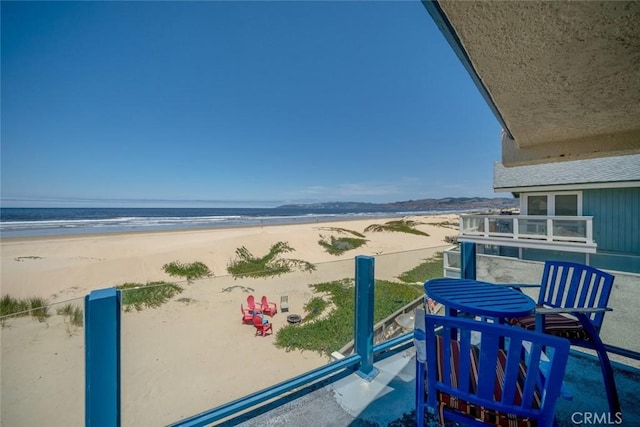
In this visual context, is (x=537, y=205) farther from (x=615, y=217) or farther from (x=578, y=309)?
(x=578, y=309)

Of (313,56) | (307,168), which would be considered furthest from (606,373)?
(307,168)

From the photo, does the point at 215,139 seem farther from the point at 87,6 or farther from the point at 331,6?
the point at 331,6

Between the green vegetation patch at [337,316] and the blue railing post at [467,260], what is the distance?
691 millimetres

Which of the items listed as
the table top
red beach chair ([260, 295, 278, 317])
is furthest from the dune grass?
the table top

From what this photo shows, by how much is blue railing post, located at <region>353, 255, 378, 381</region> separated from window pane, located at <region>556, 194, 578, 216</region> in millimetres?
10234

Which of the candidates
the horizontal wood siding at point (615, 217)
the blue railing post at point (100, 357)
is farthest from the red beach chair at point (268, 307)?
the horizontal wood siding at point (615, 217)

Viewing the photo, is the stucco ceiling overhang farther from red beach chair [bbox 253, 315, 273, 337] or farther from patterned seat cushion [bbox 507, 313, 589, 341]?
red beach chair [bbox 253, 315, 273, 337]

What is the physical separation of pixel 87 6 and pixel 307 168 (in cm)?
4095

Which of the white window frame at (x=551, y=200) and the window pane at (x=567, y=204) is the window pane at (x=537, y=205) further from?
the window pane at (x=567, y=204)

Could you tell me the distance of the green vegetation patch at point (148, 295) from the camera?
1609 millimetres

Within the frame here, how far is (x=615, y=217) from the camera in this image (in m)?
7.97

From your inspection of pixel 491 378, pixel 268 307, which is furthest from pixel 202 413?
pixel 491 378

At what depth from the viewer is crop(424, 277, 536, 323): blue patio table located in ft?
5.32

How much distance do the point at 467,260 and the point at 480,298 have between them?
170cm
